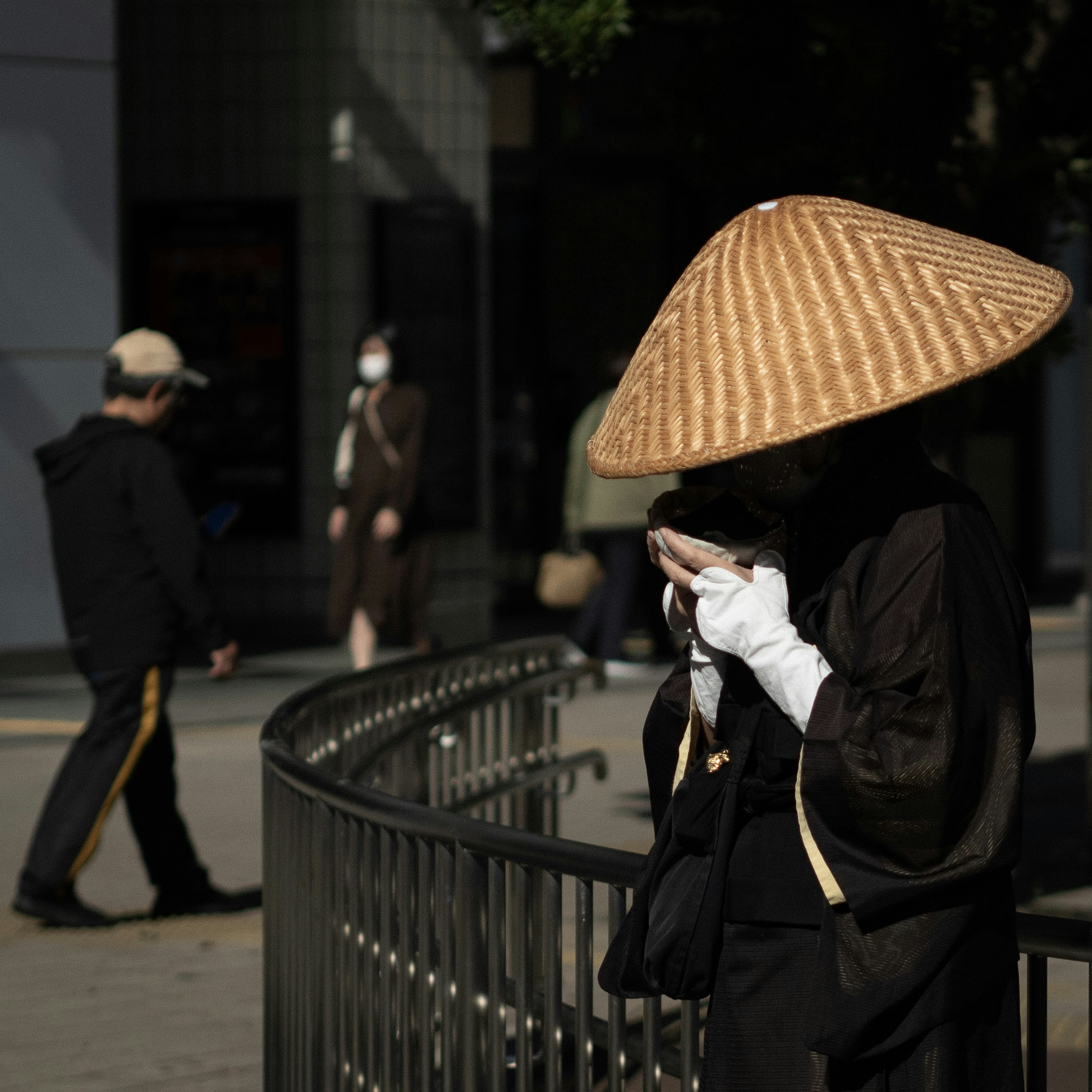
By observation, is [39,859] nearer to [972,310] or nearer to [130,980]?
[130,980]

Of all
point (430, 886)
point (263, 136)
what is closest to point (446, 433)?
point (263, 136)

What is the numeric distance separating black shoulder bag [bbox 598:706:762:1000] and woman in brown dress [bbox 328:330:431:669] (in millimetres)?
8125

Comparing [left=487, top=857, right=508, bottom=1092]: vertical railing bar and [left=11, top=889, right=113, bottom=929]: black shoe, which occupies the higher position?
[left=487, top=857, right=508, bottom=1092]: vertical railing bar

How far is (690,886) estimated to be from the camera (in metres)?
2.39

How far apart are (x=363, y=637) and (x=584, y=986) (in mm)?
8061

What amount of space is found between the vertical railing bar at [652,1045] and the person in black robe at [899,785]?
12.6 inches

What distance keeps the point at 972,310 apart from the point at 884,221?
19 centimetres

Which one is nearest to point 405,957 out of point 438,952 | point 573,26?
point 438,952

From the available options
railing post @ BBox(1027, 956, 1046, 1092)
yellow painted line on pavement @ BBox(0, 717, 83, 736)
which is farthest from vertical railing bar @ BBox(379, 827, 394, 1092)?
yellow painted line on pavement @ BBox(0, 717, 83, 736)

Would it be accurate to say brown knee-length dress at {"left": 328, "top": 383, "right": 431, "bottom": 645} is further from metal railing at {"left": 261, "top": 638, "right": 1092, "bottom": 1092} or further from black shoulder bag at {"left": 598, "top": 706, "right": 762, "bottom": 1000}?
black shoulder bag at {"left": 598, "top": 706, "right": 762, "bottom": 1000}

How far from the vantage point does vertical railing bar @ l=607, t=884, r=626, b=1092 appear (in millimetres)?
2637

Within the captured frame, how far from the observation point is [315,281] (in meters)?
13.9

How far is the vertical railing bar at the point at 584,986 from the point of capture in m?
2.70

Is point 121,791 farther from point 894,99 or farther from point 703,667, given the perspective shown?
point 703,667
